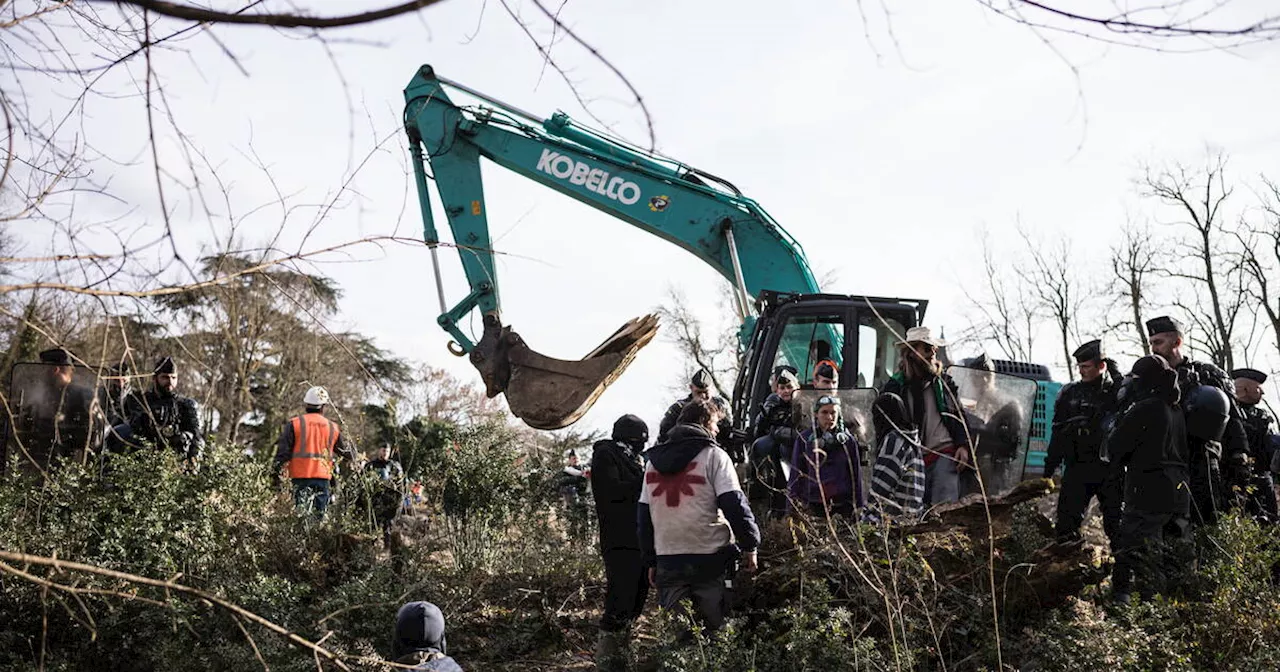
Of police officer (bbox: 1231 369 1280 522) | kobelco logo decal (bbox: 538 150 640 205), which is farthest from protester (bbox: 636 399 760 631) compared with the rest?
kobelco logo decal (bbox: 538 150 640 205)

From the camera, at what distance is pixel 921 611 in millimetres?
6270

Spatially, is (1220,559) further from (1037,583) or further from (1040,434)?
(1040,434)

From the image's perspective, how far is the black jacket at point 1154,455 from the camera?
701 cm

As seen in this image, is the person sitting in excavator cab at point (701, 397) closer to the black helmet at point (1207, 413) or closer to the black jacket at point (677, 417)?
the black jacket at point (677, 417)

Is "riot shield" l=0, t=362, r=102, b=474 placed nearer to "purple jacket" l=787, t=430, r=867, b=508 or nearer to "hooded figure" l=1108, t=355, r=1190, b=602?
"purple jacket" l=787, t=430, r=867, b=508

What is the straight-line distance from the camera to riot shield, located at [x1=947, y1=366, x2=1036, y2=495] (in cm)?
906

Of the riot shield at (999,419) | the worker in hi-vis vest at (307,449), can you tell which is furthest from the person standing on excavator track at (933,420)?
the worker in hi-vis vest at (307,449)

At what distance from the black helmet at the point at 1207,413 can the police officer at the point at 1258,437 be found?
614 millimetres

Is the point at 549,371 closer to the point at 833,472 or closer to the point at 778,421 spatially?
the point at 778,421

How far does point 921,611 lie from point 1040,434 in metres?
4.38

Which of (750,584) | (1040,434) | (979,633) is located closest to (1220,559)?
(979,633)

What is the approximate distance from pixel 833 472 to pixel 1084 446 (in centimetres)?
168

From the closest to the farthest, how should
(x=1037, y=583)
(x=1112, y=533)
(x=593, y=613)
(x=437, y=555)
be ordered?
(x=1037, y=583), (x=1112, y=533), (x=593, y=613), (x=437, y=555)

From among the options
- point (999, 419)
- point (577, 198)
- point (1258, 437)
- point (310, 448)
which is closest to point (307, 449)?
point (310, 448)
